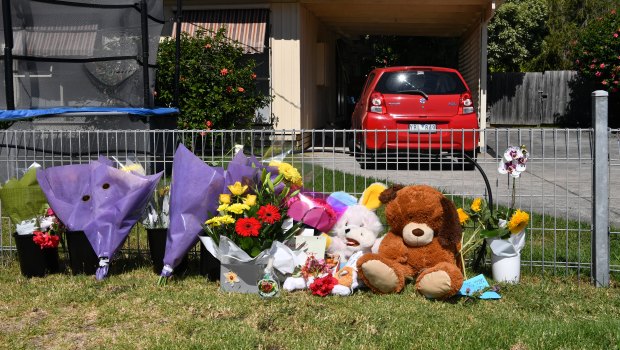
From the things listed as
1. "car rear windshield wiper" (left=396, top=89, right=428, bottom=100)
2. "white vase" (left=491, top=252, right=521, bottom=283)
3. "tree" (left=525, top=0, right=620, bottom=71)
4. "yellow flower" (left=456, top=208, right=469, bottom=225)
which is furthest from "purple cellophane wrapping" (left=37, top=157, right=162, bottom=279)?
"tree" (left=525, top=0, right=620, bottom=71)

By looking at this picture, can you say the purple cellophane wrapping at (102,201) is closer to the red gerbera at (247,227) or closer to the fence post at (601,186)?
the red gerbera at (247,227)

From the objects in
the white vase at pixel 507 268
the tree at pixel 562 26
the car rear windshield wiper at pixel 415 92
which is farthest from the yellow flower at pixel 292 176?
the tree at pixel 562 26

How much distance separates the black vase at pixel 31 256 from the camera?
5.28 m

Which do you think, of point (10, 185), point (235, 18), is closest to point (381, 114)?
point (235, 18)

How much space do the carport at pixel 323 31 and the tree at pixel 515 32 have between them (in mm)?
13469

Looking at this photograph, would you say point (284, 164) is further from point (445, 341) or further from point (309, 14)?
point (309, 14)

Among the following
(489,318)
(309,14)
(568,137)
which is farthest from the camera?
(309,14)

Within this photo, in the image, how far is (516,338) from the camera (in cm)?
384

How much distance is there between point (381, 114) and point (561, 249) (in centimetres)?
519

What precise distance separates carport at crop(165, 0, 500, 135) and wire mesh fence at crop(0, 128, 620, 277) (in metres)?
7.33

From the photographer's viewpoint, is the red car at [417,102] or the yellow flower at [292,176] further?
the red car at [417,102]

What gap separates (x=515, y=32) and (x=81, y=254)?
2898 centimetres

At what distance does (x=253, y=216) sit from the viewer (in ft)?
16.0

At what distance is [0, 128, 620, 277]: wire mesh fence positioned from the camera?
5.26m
